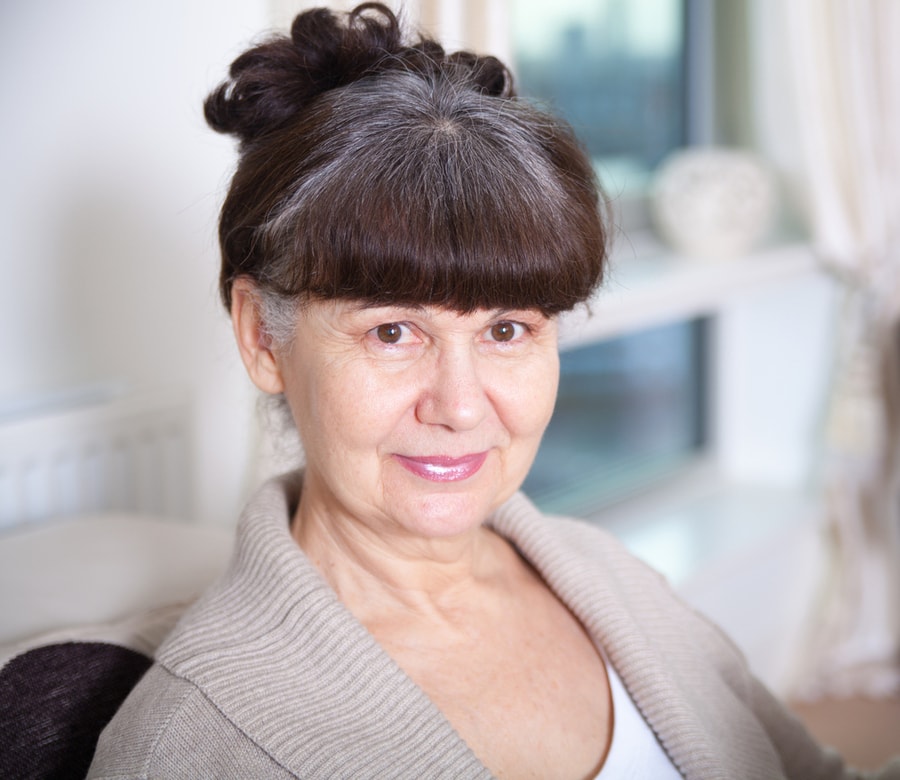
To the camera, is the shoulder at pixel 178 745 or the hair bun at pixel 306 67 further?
the hair bun at pixel 306 67

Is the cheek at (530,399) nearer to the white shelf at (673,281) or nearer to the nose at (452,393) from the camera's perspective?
the nose at (452,393)

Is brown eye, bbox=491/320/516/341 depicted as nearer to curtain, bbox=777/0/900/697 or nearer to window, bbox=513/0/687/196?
window, bbox=513/0/687/196

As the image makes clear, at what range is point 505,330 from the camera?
1.10m

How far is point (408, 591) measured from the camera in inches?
46.4

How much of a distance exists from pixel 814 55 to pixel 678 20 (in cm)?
47

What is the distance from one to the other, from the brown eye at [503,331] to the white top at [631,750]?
16.9 inches

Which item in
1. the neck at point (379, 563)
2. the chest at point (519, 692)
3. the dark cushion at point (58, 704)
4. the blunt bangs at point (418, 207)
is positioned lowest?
the chest at point (519, 692)

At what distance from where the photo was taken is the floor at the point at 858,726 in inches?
101

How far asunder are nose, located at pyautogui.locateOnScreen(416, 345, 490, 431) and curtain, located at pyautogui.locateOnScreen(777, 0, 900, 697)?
2033 mm

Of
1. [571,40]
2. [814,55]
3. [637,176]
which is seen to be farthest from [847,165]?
[571,40]

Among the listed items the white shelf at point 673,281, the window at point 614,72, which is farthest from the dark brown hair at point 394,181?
the window at point 614,72

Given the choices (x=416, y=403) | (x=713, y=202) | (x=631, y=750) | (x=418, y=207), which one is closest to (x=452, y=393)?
(x=416, y=403)

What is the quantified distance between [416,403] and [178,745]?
0.37 meters

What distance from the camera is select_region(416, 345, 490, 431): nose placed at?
1041 mm
